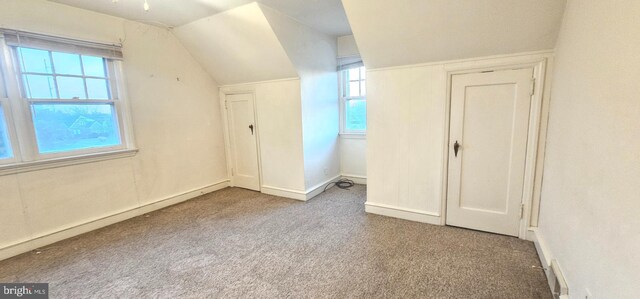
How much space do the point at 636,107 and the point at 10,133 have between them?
170 inches

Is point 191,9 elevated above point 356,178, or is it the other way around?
point 191,9

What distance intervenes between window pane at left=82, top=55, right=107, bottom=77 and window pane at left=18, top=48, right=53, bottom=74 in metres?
0.28

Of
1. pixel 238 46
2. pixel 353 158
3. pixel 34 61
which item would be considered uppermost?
pixel 238 46

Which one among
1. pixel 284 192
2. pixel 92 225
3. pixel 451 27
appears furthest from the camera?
pixel 284 192

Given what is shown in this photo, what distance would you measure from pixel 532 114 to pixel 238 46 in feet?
10.7

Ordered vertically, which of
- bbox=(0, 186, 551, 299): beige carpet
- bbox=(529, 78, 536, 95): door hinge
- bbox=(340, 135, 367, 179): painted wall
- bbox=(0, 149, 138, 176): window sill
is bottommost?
bbox=(0, 186, 551, 299): beige carpet

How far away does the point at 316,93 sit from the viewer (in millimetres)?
3816

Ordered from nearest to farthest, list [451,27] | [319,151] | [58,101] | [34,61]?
[451,27] → [34,61] → [58,101] → [319,151]

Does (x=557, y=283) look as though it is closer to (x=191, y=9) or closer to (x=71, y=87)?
(x=191, y=9)

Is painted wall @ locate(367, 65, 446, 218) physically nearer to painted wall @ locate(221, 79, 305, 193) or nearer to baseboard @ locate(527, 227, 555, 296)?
baseboard @ locate(527, 227, 555, 296)

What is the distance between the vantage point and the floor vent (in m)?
1.57

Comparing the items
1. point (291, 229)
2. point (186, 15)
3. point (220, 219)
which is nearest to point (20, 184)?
point (220, 219)

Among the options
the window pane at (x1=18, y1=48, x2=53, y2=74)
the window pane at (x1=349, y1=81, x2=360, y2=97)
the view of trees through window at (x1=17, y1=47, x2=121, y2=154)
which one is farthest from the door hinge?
the window pane at (x1=18, y1=48, x2=53, y2=74)

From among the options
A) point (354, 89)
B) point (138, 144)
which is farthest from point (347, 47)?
point (138, 144)
